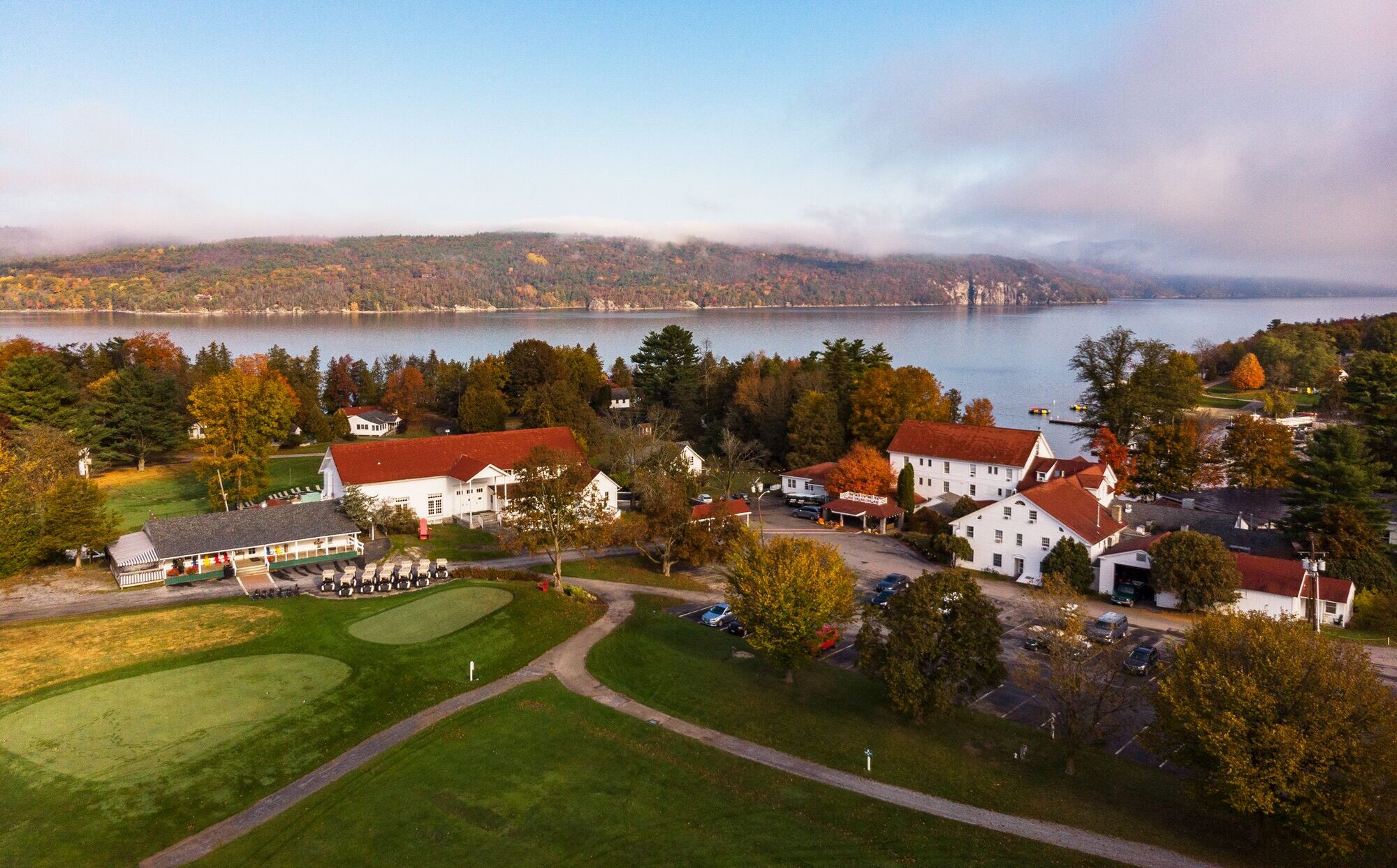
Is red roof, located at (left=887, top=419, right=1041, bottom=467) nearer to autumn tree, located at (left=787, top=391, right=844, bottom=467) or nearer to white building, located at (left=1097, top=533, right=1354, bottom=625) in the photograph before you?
autumn tree, located at (left=787, top=391, right=844, bottom=467)

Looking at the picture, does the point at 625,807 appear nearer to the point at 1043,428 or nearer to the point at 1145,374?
the point at 1145,374

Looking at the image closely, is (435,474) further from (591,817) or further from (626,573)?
(591,817)

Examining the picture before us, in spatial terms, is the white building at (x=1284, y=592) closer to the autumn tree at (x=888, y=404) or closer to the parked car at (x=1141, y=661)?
the parked car at (x=1141, y=661)

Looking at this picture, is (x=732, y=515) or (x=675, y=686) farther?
(x=732, y=515)

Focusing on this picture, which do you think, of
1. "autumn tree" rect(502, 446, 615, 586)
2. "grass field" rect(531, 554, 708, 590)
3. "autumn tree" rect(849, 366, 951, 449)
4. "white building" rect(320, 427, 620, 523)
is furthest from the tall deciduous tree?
"autumn tree" rect(849, 366, 951, 449)

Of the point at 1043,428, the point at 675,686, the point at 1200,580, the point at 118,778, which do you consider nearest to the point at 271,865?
the point at 118,778
